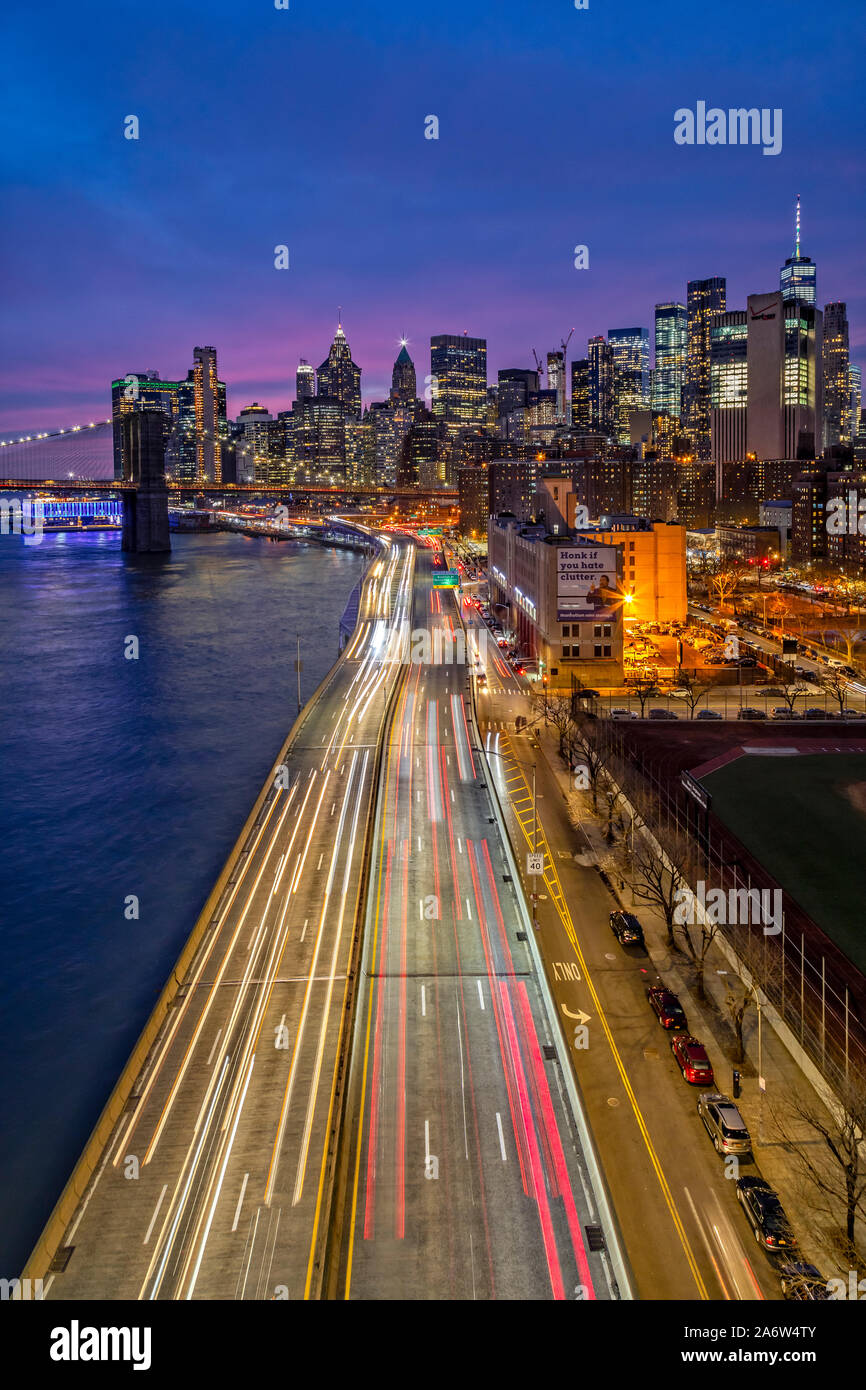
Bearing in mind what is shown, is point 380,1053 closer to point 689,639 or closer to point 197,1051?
point 197,1051

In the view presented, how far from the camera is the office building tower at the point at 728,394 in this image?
18325cm

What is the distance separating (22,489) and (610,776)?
87.4 metres

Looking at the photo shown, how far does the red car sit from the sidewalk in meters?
0.26

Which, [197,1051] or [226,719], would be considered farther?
[226,719]

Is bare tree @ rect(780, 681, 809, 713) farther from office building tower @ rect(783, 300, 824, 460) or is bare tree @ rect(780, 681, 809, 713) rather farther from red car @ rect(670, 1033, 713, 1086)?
office building tower @ rect(783, 300, 824, 460)

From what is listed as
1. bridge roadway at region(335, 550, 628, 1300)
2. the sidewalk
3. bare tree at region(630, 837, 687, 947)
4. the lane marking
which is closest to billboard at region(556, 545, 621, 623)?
bare tree at region(630, 837, 687, 947)

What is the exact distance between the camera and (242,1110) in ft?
38.5

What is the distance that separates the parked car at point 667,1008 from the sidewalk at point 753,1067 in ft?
1.03

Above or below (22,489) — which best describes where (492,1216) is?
below

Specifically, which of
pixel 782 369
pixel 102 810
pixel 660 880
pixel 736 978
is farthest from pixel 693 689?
pixel 782 369

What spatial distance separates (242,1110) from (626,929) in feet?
23.6

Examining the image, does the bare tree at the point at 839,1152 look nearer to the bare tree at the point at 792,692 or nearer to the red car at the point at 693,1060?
the red car at the point at 693,1060
